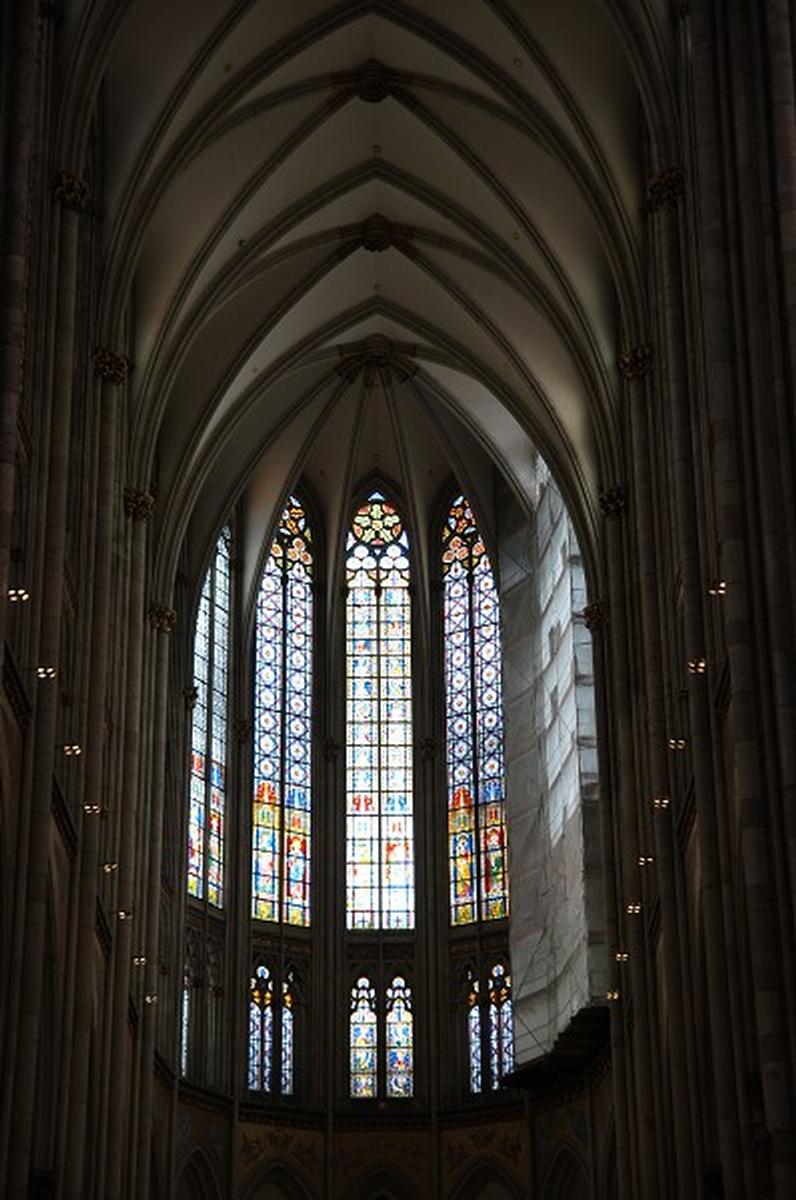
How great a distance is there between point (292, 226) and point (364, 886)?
1316 centimetres

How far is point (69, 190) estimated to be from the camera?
28609 millimetres

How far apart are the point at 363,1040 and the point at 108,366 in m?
15.5

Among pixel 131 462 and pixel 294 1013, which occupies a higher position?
pixel 131 462

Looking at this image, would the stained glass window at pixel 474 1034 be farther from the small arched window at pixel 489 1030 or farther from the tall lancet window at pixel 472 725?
the tall lancet window at pixel 472 725

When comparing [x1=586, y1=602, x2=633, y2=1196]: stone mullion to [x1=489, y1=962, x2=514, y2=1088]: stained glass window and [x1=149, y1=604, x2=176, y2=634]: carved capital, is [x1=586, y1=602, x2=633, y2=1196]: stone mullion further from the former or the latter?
[x1=149, y1=604, x2=176, y2=634]: carved capital

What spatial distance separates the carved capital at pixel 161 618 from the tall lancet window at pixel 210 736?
3.61 meters

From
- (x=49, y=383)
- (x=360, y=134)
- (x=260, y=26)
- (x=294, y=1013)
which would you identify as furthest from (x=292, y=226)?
(x=294, y=1013)

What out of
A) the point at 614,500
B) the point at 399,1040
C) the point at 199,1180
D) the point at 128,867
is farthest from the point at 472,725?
the point at 128,867

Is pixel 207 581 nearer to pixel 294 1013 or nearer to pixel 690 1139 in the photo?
pixel 294 1013

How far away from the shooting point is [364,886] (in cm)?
4369

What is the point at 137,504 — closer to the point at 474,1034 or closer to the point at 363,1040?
the point at 363,1040

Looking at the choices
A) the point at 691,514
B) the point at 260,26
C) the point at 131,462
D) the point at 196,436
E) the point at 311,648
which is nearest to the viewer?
the point at 691,514

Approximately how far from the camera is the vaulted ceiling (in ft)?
106

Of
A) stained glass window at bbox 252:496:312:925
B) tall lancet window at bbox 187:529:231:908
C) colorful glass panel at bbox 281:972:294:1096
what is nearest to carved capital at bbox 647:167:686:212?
tall lancet window at bbox 187:529:231:908
